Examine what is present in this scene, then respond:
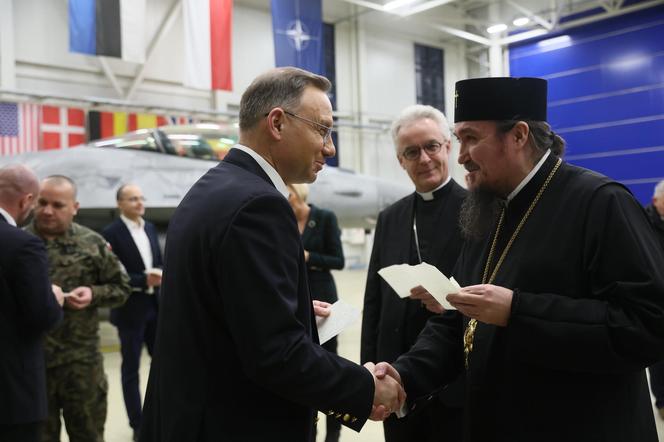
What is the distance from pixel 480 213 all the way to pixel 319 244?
96.4 inches

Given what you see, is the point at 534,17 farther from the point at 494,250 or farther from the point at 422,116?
the point at 494,250

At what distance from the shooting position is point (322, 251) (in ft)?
14.9

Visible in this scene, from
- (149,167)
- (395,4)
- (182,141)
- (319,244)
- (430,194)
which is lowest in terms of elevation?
(319,244)

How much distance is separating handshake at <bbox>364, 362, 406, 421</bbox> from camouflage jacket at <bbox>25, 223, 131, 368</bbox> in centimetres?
231

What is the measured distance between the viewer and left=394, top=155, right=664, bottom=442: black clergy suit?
5.41 feet

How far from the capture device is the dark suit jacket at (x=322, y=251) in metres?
4.42

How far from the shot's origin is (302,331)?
1560 mm

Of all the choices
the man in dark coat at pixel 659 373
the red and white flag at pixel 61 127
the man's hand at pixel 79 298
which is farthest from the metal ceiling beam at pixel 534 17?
the man's hand at pixel 79 298

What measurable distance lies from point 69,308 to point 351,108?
16780 mm

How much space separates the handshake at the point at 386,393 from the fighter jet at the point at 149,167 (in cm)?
633

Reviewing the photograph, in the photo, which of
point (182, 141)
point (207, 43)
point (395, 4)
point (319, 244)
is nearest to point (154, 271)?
point (319, 244)

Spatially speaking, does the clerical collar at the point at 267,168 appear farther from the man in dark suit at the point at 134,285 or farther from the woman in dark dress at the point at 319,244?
the man in dark suit at the point at 134,285

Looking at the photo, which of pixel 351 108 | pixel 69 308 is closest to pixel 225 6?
pixel 351 108

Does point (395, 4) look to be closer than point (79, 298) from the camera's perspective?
No
